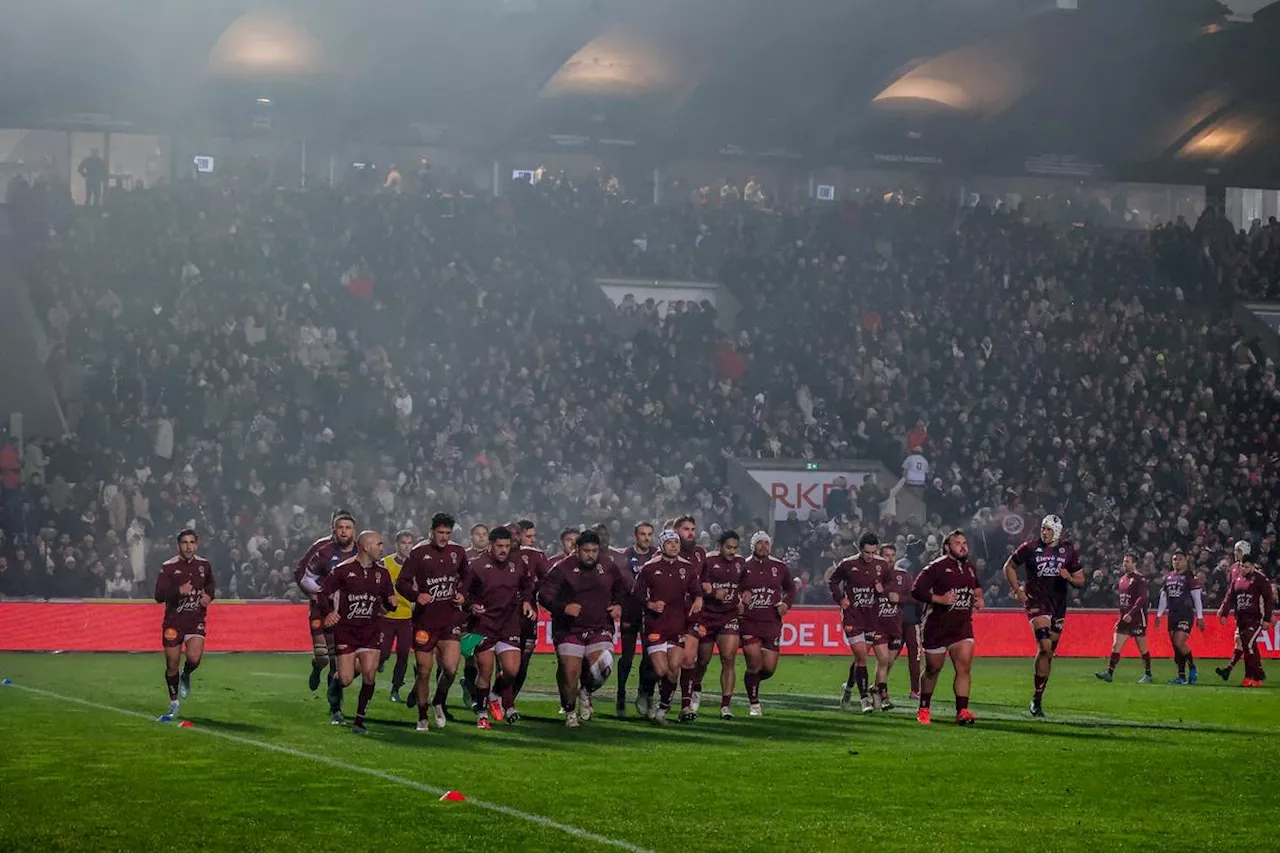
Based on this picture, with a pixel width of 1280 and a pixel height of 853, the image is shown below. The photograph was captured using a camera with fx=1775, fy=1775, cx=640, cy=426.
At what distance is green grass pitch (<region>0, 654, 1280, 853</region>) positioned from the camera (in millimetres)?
12133

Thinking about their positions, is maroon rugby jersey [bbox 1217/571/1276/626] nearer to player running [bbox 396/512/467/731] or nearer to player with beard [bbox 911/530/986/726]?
player with beard [bbox 911/530/986/726]

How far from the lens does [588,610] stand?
20.2m

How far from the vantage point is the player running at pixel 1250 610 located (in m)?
29.3

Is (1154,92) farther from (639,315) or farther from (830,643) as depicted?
(830,643)

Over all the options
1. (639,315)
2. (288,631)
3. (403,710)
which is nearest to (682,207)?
(639,315)

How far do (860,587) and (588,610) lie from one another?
14.0 ft

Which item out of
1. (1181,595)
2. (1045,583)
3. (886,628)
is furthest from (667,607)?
(1181,595)

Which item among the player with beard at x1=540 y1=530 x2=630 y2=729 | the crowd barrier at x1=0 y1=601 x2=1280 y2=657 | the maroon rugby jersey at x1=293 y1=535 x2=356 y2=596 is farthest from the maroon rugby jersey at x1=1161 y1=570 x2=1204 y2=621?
the maroon rugby jersey at x1=293 y1=535 x2=356 y2=596

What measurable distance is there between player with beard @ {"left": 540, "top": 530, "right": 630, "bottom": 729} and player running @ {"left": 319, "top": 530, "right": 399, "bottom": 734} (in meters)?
1.99

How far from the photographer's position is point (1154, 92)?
45469 millimetres

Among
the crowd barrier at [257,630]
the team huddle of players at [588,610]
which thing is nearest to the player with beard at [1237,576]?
the crowd barrier at [257,630]

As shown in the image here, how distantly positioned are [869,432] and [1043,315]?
22.8ft

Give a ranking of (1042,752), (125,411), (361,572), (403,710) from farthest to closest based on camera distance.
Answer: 1. (125,411)
2. (403,710)
3. (361,572)
4. (1042,752)

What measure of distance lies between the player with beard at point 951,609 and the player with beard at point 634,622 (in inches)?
130
